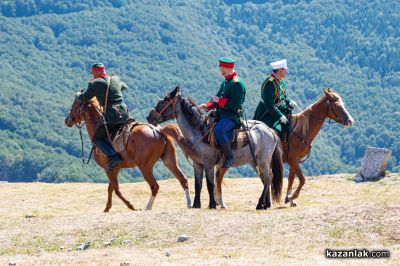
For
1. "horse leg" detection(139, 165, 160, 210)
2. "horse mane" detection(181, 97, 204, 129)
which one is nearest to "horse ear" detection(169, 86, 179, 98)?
"horse mane" detection(181, 97, 204, 129)

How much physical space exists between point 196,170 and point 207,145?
24.6 inches

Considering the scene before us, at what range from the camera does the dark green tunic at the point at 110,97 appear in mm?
22797

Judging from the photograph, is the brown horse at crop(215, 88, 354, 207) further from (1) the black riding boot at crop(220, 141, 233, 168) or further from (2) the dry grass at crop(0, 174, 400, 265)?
(2) the dry grass at crop(0, 174, 400, 265)

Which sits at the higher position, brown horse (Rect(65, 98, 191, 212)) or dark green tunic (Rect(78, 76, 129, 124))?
dark green tunic (Rect(78, 76, 129, 124))

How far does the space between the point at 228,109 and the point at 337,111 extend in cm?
354

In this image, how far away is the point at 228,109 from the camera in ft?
69.2

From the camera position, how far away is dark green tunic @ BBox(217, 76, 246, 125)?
2103 centimetres

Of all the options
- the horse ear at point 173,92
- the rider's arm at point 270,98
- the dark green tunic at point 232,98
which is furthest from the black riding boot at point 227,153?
the rider's arm at point 270,98

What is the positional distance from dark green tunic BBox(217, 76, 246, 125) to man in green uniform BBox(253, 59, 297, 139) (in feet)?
5.24

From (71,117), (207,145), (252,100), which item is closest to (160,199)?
(71,117)

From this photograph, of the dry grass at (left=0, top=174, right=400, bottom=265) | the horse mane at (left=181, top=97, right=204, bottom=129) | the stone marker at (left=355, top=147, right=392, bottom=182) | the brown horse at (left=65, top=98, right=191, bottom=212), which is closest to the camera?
the dry grass at (left=0, top=174, right=400, bottom=265)

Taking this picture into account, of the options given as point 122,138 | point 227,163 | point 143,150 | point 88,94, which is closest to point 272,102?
point 227,163

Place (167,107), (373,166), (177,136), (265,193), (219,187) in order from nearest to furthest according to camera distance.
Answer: (167,107), (265,193), (177,136), (219,187), (373,166)

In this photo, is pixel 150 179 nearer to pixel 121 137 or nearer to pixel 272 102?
pixel 121 137
